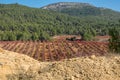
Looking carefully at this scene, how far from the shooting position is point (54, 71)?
1185cm

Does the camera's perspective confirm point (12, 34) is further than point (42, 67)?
Yes

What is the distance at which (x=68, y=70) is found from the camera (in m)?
11.8

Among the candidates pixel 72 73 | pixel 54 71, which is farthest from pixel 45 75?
pixel 72 73

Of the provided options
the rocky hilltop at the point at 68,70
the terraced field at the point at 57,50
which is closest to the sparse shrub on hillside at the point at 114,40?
the terraced field at the point at 57,50

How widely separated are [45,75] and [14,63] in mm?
2558

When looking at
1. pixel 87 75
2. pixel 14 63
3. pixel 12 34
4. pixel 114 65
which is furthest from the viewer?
pixel 12 34

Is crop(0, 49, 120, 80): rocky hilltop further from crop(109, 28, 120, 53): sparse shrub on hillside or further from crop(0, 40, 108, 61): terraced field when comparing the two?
crop(0, 40, 108, 61): terraced field

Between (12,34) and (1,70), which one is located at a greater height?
(1,70)

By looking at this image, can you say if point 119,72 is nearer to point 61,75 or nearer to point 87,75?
point 87,75

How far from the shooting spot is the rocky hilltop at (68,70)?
11445mm

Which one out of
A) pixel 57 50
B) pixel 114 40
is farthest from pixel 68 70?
pixel 57 50

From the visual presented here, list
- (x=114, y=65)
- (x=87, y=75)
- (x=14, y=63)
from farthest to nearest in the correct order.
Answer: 1. (x=14, y=63)
2. (x=114, y=65)
3. (x=87, y=75)

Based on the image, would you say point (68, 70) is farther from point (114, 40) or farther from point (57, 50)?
point (57, 50)

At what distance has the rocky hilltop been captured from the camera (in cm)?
1145
